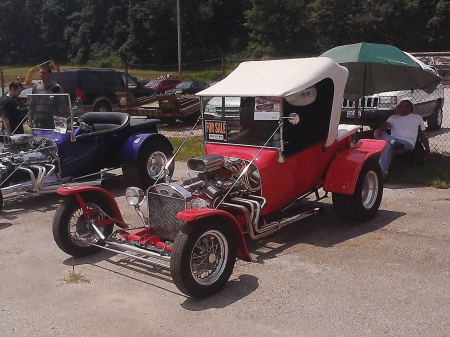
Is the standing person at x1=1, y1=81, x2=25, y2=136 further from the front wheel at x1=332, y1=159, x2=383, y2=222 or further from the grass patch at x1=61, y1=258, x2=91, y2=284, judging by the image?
the front wheel at x1=332, y1=159, x2=383, y2=222

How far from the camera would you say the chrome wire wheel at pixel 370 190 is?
651 centimetres

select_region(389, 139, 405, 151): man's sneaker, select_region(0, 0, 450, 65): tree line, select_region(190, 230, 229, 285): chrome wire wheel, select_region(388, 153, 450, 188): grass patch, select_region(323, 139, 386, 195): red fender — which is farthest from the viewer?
select_region(0, 0, 450, 65): tree line

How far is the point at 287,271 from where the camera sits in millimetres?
4961

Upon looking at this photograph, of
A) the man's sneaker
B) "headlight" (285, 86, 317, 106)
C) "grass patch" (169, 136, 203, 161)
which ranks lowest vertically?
"grass patch" (169, 136, 203, 161)

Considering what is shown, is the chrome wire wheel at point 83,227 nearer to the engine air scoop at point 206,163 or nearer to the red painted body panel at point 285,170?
the engine air scoop at point 206,163

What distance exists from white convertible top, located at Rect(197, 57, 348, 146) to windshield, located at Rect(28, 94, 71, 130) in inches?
118

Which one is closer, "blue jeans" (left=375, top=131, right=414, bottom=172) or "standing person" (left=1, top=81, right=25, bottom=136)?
"blue jeans" (left=375, top=131, right=414, bottom=172)

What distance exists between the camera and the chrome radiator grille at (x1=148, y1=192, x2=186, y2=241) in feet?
16.4

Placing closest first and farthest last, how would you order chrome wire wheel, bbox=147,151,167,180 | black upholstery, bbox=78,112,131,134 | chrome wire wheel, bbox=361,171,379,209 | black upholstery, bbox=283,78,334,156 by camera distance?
black upholstery, bbox=283,78,334,156 → chrome wire wheel, bbox=361,171,379,209 → chrome wire wheel, bbox=147,151,167,180 → black upholstery, bbox=78,112,131,134

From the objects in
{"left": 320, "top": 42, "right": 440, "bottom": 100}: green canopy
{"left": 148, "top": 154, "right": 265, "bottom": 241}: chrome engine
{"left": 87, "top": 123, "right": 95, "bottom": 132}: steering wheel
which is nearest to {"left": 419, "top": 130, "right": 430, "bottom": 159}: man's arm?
{"left": 320, "top": 42, "right": 440, "bottom": 100}: green canopy

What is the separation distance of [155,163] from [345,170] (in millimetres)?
3764

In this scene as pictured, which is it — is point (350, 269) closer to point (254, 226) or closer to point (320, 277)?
point (320, 277)

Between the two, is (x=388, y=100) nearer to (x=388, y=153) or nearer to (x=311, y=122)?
(x=388, y=153)

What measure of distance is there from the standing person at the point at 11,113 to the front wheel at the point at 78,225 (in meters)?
4.65
